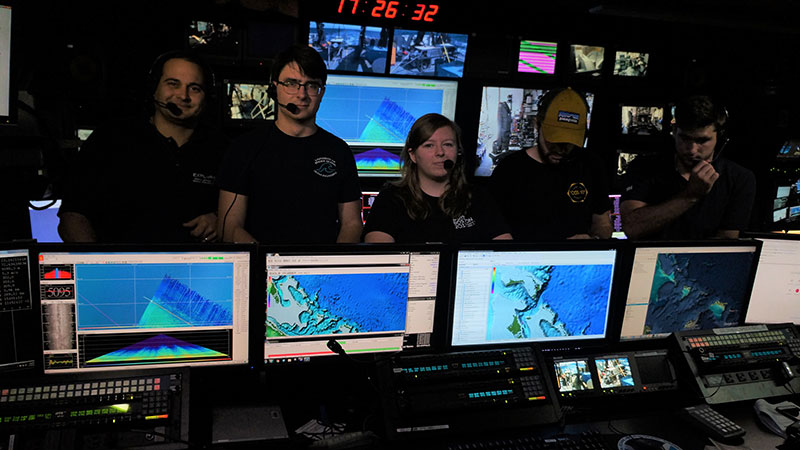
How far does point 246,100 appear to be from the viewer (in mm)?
3586

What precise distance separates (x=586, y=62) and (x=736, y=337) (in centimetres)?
288

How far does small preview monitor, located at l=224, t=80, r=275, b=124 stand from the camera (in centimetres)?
355

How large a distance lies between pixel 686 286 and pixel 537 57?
272 centimetres

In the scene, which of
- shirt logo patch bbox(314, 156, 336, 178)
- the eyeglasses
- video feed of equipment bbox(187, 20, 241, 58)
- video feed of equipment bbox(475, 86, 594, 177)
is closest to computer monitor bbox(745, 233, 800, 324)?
shirt logo patch bbox(314, 156, 336, 178)

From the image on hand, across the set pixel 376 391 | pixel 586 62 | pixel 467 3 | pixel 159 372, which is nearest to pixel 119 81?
pixel 467 3

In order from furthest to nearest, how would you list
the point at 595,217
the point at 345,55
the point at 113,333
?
the point at 345,55 < the point at 595,217 < the point at 113,333

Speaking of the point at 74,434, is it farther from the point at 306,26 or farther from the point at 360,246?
the point at 306,26

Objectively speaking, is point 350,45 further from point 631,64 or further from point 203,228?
point 631,64

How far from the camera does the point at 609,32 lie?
14.7ft

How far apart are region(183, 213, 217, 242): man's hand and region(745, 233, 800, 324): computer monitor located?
1.90m

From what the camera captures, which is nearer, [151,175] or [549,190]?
[151,175]

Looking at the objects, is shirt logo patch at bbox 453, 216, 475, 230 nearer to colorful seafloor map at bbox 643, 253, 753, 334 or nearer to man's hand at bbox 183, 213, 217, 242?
colorful seafloor map at bbox 643, 253, 753, 334

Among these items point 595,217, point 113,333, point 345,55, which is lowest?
point 113,333

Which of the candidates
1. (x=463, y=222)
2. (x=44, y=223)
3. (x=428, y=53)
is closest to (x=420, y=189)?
(x=463, y=222)
